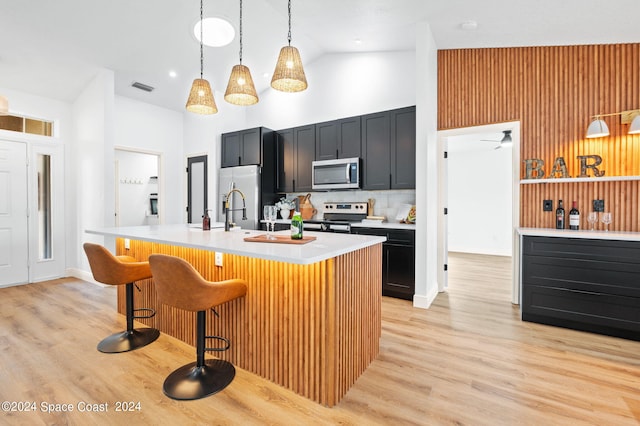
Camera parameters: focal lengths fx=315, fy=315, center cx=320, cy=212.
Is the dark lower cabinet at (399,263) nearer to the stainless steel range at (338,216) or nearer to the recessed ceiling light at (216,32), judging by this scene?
the stainless steel range at (338,216)

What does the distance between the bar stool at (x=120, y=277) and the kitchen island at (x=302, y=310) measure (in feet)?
0.78

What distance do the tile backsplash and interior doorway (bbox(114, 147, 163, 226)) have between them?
13.4 ft

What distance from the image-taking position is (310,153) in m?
4.89

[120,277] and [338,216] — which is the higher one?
[338,216]

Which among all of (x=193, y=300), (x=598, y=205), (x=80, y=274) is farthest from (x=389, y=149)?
(x=80, y=274)

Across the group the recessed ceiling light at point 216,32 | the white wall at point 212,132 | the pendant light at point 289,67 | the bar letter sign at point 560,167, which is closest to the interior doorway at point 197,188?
the white wall at point 212,132

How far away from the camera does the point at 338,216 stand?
4855mm

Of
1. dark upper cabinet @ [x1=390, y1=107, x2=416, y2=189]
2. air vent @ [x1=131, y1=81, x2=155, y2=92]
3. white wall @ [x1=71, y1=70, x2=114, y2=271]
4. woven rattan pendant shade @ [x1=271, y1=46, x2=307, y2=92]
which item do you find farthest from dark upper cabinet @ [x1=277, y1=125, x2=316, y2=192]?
woven rattan pendant shade @ [x1=271, y1=46, x2=307, y2=92]

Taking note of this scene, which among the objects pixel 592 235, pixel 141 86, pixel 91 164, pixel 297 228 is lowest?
pixel 592 235

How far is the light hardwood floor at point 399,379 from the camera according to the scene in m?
1.73

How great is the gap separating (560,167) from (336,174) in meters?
2.61

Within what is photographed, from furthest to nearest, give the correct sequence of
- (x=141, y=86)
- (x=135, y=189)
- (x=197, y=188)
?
(x=135, y=189), (x=197, y=188), (x=141, y=86)

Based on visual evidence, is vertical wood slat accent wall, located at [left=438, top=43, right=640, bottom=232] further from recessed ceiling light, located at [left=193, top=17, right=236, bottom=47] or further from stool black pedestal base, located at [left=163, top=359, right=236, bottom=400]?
stool black pedestal base, located at [left=163, top=359, right=236, bottom=400]

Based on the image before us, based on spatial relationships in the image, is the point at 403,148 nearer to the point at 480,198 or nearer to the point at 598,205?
the point at 598,205
